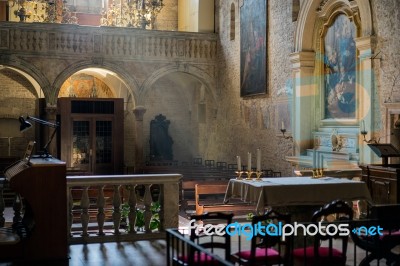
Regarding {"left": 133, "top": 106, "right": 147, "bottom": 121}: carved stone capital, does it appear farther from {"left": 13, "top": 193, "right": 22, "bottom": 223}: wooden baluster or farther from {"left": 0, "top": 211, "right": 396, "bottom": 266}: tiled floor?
{"left": 13, "top": 193, "right": 22, "bottom": 223}: wooden baluster

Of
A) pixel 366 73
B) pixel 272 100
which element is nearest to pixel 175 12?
pixel 272 100

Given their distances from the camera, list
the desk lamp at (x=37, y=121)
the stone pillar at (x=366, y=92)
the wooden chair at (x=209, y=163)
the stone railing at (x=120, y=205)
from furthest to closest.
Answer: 1. the wooden chair at (x=209, y=163)
2. the stone pillar at (x=366, y=92)
3. the stone railing at (x=120, y=205)
4. the desk lamp at (x=37, y=121)

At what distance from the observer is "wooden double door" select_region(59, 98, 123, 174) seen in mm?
19312

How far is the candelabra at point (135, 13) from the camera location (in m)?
19.7

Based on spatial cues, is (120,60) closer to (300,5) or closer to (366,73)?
(300,5)

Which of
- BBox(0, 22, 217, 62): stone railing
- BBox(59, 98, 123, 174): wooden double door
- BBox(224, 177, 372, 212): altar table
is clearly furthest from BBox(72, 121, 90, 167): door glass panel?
BBox(224, 177, 372, 212): altar table

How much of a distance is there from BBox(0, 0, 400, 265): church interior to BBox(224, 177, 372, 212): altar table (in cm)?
2

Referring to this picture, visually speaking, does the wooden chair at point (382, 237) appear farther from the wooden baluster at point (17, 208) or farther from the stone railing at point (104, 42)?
the stone railing at point (104, 42)

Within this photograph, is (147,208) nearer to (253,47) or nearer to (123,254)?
(123,254)

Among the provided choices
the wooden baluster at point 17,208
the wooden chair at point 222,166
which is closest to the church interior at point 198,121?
the wooden baluster at point 17,208

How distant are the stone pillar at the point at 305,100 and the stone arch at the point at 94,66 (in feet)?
22.1

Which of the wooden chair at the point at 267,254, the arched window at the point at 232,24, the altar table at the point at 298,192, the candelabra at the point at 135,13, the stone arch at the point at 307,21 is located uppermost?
the candelabra at the point at 135,13

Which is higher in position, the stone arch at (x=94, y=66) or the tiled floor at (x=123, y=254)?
the stone arch at (x=94, y=66)

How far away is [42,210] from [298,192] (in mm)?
2937
